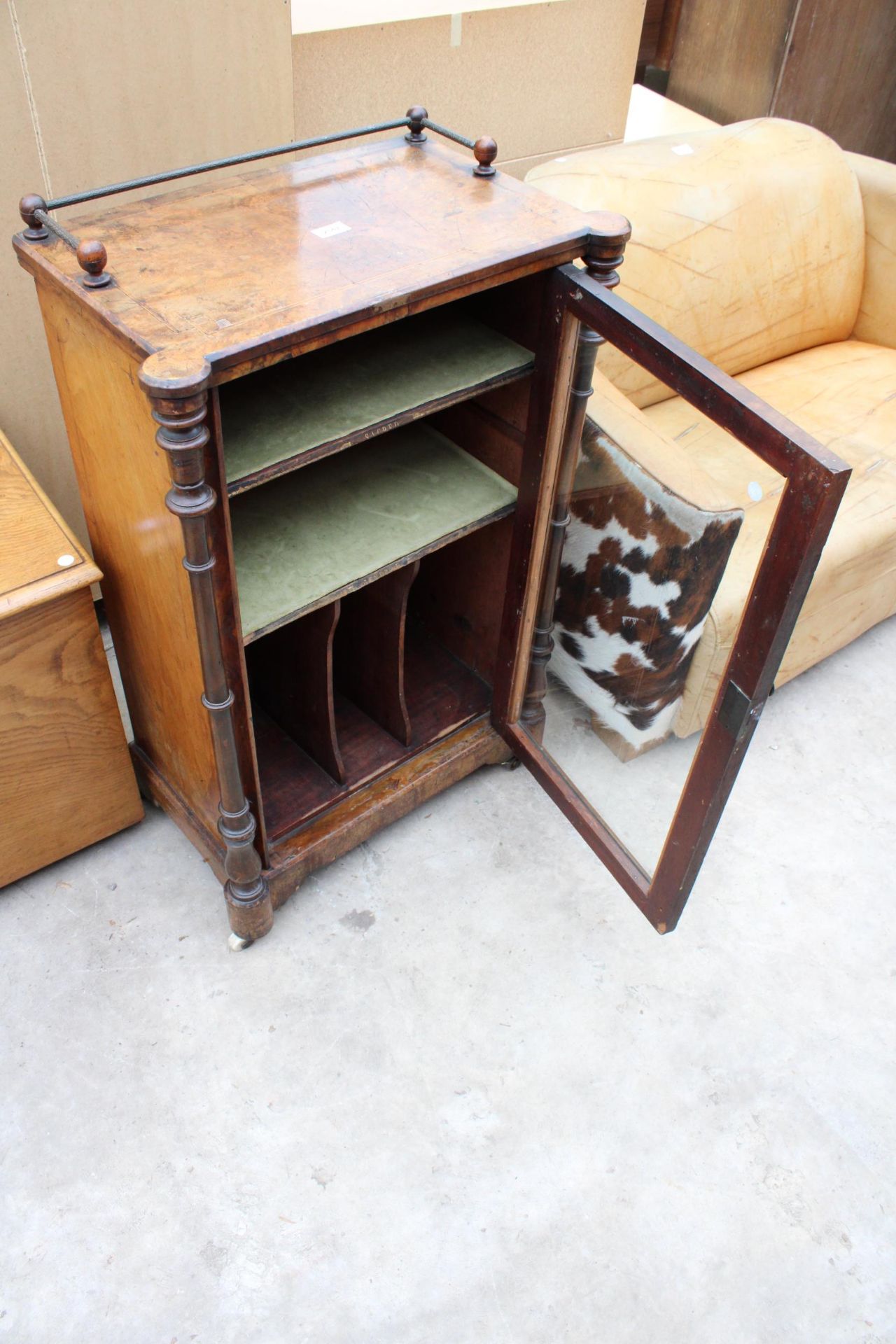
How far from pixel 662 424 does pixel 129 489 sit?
2.51 feet

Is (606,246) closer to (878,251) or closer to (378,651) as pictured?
(378,651)

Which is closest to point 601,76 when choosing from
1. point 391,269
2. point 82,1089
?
point 391,269

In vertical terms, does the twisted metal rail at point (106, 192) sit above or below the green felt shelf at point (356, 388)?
above

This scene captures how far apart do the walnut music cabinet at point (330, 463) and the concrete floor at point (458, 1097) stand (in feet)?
0.51

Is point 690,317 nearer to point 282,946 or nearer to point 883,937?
point 883,937

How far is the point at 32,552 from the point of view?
1.50 m

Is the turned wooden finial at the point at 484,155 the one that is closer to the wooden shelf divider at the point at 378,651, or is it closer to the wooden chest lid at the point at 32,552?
the wooden shelf divider at the point at 378,651

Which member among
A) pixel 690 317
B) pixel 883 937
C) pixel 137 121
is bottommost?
pixel 883 937

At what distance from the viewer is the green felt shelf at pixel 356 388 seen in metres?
1.27

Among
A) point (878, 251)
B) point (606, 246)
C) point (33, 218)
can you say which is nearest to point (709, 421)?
point (606, 246)

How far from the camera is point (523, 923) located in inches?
70.4

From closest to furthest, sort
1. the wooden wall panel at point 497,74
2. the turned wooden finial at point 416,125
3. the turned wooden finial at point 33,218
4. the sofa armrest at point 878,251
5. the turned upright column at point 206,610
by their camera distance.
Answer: the turned upright column at point 206,610 → the turned wooden finial at point 33,218 → the turned wooden finial at point 416,125 → the wooden wall panel at point 497,74 → the sofa armrest at point 878,251

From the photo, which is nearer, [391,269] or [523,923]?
[391,269]

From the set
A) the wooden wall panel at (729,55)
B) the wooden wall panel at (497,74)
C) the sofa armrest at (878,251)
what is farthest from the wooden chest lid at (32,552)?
Answer: the wooden wall panel at (729,55)
